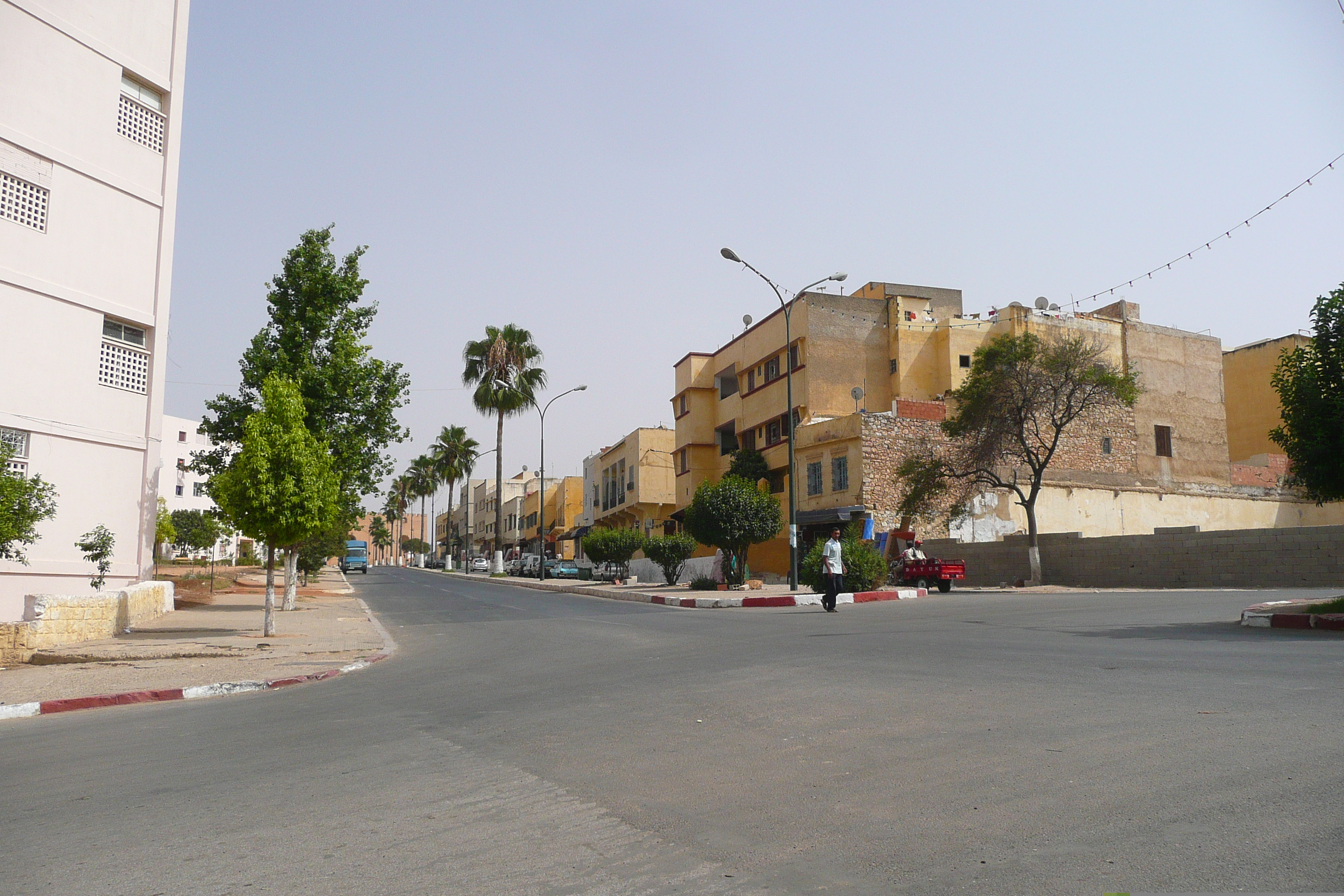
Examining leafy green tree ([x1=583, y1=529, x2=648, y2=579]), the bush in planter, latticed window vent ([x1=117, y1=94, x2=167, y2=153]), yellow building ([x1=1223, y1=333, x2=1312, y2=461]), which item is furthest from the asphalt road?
yellow building ([x1=1223, y1=333, x2=1312, y2=461])

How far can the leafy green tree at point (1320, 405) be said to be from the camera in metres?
14.6

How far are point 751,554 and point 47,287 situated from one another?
3429 centimetres

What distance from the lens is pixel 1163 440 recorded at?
46.9 m

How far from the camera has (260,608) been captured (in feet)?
92.5

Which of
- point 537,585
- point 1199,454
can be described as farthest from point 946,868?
point 1199,454

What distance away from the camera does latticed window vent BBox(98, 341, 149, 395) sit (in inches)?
861

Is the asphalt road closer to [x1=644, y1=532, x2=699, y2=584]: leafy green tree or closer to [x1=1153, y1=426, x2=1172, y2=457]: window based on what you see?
[x1=644, y1=532, x2=699, y2=584]: leafy green tree

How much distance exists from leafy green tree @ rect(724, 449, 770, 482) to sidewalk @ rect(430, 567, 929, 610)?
7.88 m

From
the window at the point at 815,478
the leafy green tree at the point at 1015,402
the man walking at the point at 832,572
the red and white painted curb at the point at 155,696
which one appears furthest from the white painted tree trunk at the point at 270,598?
the window at the point at 815,478

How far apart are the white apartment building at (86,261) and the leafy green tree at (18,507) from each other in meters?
2.54

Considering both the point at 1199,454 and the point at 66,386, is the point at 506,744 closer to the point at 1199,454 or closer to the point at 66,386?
the point at 66,386

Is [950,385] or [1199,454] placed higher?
[950,385]

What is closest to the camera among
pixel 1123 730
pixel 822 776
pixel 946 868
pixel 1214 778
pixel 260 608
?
pixel 946 868

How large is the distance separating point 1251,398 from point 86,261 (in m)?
56.2
